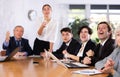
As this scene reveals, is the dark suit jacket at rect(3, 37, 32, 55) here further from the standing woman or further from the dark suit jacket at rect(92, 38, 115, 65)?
the dark suit jacket at rect(92, 38, 115, 65)

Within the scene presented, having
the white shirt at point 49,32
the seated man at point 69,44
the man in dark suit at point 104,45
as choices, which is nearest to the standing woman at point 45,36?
the white shirt at point 49,32

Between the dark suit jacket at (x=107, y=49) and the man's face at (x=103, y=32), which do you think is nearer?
the dark suit jacket at (x=107, y=49)

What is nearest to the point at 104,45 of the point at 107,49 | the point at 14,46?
the point at 107,49

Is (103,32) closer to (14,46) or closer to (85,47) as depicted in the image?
(85,47)

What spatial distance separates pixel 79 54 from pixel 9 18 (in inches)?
118

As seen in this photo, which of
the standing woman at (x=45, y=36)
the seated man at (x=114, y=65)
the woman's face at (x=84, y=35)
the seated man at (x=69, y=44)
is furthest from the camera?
the standing woman at (x=45, y=36)

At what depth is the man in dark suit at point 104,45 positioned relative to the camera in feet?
10.1

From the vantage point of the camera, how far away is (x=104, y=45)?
311 centimetres

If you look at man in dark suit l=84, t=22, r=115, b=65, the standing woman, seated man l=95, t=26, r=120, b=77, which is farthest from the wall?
seated man l=95, t=26, r=120, b=77

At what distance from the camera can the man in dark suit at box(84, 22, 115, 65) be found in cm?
306

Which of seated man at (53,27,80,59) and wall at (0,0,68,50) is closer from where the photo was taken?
seated man at (53,27,80,59)

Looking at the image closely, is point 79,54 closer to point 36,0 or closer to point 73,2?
point 36,0

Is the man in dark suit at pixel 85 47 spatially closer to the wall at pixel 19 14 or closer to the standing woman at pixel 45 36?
the standing woman at pixel 45 36

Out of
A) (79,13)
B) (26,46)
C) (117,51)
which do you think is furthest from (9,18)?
(117,51)
